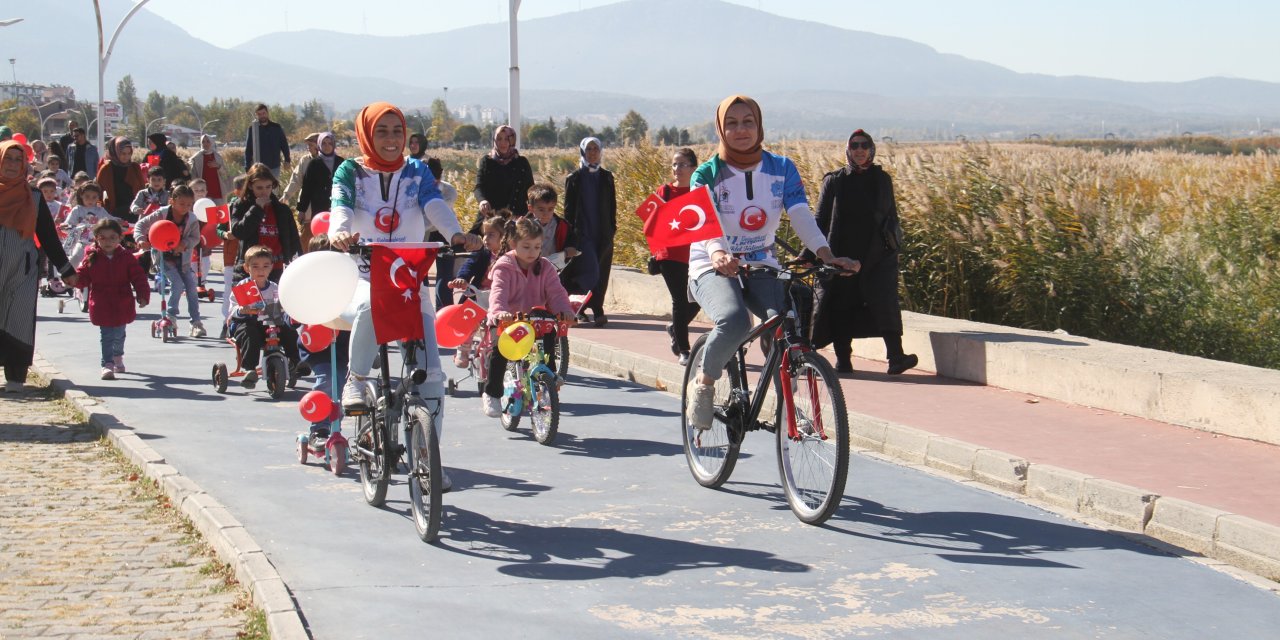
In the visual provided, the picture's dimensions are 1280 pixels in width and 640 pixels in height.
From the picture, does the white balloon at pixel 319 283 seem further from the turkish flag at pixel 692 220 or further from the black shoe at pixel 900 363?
the black shoe at pixel 900 363

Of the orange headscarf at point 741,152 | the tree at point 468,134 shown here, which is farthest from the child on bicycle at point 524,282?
the tree at point 468,134

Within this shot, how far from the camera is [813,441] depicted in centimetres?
762

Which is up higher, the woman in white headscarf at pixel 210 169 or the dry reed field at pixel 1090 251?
the woman in white headscarf at pixel 210 169

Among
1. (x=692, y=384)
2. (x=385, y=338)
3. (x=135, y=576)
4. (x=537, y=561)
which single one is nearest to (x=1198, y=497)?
(x=692, y=384)

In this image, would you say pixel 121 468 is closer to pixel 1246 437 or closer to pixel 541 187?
pixel 541 187

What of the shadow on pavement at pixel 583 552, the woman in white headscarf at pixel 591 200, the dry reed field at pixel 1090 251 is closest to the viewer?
the shadow on pavement at pixel 583 552

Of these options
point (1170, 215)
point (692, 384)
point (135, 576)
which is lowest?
point (135, 576)

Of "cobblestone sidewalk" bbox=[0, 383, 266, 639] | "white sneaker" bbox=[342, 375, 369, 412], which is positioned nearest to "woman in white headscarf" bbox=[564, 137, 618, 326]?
"cobblestone sidewalk" bbox=[0, 383, 266, 639]

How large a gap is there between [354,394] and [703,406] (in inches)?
72.6

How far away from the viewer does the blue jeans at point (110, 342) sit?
1315 cm

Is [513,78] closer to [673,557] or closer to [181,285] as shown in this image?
[181,285]

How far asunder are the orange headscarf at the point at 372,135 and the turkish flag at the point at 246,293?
453cm

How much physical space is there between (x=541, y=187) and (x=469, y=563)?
17.4ft

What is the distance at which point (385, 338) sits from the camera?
7527 mm
